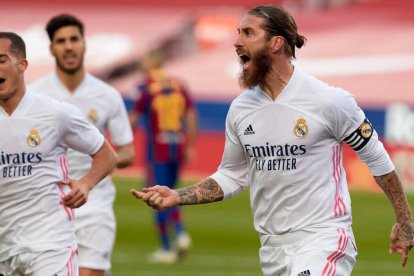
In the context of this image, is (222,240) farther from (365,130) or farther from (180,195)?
(365,130)

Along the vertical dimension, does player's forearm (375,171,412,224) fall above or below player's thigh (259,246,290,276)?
above

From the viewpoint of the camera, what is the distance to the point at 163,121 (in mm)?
15797

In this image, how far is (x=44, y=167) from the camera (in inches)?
290

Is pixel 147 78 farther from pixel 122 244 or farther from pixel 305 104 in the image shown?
pixel 305 104

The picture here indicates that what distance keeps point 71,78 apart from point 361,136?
332 cm

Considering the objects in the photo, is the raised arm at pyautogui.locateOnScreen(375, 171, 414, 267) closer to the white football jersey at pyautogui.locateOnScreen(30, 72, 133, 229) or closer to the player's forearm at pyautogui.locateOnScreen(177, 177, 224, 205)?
the player's forearm at pyautogui.locateOnScreen(177, 177, 224, 205)

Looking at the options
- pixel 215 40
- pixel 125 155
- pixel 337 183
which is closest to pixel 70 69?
pixel 125 155

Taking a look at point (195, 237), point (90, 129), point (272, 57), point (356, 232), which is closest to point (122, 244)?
point (195, 237)

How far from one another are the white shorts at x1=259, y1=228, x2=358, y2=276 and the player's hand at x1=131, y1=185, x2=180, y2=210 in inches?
25.0

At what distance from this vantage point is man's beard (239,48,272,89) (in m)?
6.83

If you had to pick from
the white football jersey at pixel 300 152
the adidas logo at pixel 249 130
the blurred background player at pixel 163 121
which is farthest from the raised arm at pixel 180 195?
the blurred background player at pixel 163 121

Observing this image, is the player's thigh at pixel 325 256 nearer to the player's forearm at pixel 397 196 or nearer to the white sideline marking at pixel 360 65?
the player's forearm at pixel 397 196

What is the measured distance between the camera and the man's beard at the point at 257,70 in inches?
269

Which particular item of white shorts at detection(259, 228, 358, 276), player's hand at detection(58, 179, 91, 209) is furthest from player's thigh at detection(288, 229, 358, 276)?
player's hand at detection(58, 179, 91, 209)
